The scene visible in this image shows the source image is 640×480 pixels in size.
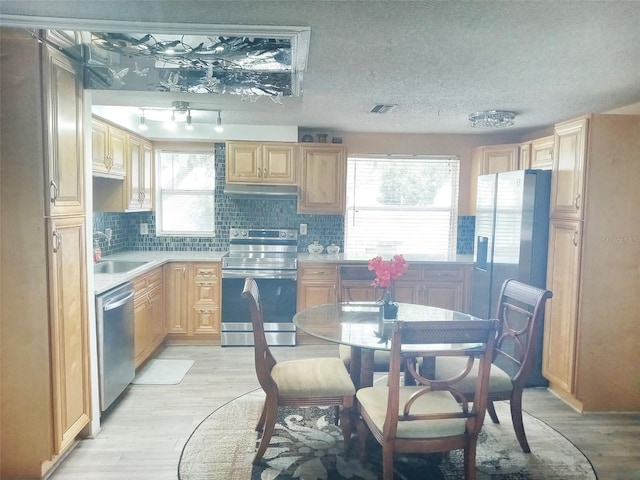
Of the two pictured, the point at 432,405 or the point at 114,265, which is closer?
the point at 432,405

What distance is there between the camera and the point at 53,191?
215cm

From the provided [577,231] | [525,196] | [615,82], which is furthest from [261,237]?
[615,82]

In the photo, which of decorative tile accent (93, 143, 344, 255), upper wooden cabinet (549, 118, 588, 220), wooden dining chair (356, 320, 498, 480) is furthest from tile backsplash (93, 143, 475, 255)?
wooden dining chair (356, 320, 498, 480)

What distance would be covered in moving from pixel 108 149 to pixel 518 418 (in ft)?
11.6

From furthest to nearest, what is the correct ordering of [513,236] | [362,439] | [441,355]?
[513,236]
[362,439]
[441,355]

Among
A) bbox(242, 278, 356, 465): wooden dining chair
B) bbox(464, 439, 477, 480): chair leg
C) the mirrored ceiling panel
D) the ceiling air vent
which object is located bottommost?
bbox(464, 439, 477, 480): chair leg

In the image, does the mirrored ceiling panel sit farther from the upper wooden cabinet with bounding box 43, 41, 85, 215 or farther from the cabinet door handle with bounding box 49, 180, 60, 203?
the cabinet door handle with bounding box 49, 180, 60, 203

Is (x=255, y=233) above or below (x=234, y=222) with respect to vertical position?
below

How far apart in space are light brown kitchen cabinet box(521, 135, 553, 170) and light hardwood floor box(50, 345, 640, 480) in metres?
1.93

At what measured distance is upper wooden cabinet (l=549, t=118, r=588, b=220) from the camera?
9.72 ft

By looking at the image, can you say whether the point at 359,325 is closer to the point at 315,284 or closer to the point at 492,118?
the point at 315,284

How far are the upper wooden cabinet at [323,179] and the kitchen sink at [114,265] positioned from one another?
1.74 m

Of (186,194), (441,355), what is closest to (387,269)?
(441,355)

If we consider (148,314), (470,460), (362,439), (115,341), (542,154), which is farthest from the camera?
(542,154)
